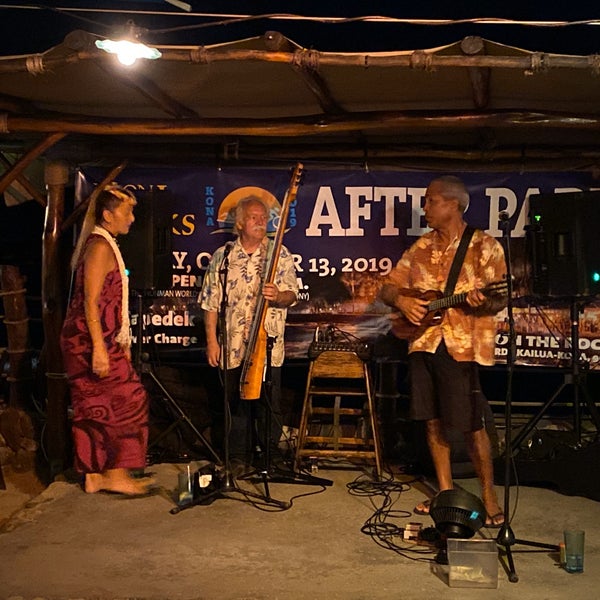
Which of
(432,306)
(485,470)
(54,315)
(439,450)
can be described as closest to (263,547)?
(439,450)

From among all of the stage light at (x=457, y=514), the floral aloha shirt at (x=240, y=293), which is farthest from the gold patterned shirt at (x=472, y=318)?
the floral aloha shirt at (x=240, y=293)

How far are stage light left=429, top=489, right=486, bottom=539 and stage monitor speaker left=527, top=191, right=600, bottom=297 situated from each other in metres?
2.08

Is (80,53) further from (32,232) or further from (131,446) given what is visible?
(32,232)

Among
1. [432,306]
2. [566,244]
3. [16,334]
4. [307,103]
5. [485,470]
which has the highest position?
[307,103]

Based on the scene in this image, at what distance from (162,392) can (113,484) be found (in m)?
0.80

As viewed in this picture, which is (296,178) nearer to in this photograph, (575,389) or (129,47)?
(129,47)

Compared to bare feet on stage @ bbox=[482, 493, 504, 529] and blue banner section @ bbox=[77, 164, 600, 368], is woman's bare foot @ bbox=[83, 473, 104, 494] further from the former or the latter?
bare feet on stage @ bbox=[482, 493, 504, 529]

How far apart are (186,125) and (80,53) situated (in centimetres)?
139

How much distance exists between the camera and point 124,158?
6.42 m

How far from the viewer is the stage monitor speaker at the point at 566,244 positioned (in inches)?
221

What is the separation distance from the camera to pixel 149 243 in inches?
234

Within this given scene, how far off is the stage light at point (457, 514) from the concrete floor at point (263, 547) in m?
0.21

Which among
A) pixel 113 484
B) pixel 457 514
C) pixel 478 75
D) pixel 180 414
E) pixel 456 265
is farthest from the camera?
pixel 180 414

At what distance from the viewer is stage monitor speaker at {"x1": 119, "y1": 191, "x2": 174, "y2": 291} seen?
19.4ft
